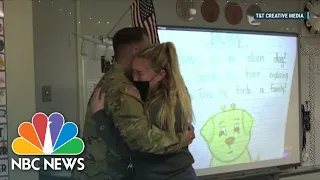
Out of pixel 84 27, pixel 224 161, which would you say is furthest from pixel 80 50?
pixel 224 161

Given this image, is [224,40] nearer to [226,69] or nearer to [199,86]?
[226,69]

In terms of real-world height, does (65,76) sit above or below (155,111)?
above

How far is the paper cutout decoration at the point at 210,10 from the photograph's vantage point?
3.10 metres

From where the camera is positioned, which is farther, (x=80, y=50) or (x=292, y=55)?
(x=292, y=55)

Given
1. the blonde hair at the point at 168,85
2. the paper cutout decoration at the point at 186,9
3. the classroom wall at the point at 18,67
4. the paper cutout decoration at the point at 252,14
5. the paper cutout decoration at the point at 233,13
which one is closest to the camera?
the blonde hair at the point at 168,85

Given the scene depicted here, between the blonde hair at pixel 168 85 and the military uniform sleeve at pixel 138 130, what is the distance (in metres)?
0.05

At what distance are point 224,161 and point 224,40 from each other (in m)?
0.91

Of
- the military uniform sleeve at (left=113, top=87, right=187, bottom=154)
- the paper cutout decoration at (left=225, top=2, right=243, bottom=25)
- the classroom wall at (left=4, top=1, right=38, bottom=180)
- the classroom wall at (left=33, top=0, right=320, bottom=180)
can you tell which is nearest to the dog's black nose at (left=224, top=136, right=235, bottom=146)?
the paper cutout decoration at (left=225, top=2, right=243, bottom=25)

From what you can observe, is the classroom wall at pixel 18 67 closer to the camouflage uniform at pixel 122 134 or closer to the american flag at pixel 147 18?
the camouflage uniform at pixel 122 134

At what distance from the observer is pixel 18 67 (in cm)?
192

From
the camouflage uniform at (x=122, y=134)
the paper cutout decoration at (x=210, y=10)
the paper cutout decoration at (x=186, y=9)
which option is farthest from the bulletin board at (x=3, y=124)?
the paper cutout decoration at (x=210, y=10)

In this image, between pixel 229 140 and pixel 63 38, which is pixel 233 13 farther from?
pixel 63 38

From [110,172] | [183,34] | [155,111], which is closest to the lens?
[155,111]

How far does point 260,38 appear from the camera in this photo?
332 centimetres
